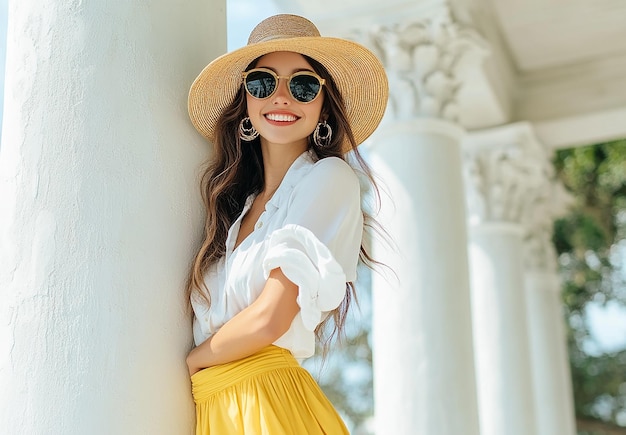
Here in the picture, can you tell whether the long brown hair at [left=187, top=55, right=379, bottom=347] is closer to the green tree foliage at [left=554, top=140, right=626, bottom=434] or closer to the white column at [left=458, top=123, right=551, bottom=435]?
the white column at [left=458, top=123, right=551, bottom=435]

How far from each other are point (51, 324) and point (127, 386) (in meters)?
0.35

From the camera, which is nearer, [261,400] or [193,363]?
[261,400]

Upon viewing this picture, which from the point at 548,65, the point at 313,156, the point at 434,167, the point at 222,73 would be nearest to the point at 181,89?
the point at 222,73

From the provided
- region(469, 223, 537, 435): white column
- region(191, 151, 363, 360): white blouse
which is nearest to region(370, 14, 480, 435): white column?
region(469, 223, 537, 435): white column

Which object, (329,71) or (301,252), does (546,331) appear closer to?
(329,71)

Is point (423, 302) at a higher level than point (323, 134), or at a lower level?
lower

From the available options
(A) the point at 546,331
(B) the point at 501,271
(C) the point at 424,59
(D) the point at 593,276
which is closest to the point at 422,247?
(C) the point at 424,59

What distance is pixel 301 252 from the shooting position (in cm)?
293

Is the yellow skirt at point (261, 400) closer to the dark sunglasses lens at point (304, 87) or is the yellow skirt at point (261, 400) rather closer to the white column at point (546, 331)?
the dark sunglasses lens at point (304, 87)

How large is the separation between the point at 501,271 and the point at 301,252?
11069 mm

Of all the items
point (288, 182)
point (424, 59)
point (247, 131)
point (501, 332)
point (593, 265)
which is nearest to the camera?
point (288, 182)

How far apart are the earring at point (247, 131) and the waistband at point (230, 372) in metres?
1.12

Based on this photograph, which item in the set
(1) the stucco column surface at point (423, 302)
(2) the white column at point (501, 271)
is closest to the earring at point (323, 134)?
(1) the stucco column surface at point (423, 302)

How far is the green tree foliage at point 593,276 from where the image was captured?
83.7ft
